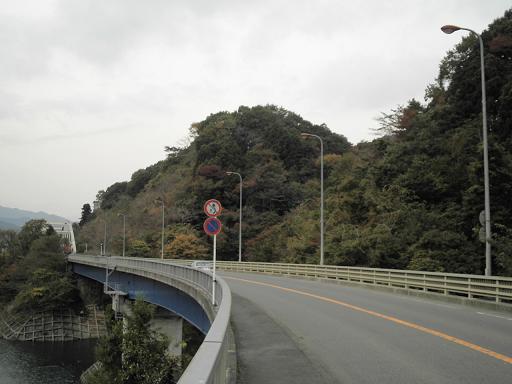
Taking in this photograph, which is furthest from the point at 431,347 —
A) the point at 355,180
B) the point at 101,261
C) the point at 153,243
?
the point at 153,243

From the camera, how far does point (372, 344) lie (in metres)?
9.05

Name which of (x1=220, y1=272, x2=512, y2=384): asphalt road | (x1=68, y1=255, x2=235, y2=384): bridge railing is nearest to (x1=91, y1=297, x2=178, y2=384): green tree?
(x1=68, y1=255, x2=235, y2=384): bridge railing

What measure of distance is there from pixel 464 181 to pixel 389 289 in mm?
14654

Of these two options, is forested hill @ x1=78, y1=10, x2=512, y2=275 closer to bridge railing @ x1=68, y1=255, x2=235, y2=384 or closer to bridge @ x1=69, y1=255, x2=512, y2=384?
bridge @ x1=69, y1=255, x2=512, y2=384

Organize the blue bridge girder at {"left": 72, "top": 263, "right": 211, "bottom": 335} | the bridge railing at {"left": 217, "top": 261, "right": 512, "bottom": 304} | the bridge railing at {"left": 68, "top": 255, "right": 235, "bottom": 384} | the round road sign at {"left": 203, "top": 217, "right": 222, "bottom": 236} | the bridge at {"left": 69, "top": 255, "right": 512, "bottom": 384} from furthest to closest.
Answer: the blue bridge girder at {"left": 72, "top": 263, "right": 211, "bottom": 335} → the bridge railing at {"left": 217, "top": 261, "right": 512, "bottom": 304} → the round road sign at {"left": 203, "top": 217, "right": 222, "bottom": 236} → the bridge at {"left": 69, "top": 255, "right": 512, "bottom": 384} → the bridge railing at {"left": 68, "top": 255, "right": 235, "bottom": 384}

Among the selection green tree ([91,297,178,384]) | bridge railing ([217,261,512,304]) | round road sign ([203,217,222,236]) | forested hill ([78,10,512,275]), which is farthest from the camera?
forested hill ([78,10,512,275])

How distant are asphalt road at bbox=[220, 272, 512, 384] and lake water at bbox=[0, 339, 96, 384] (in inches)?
1208

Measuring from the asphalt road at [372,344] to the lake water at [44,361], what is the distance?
30693 millimetres

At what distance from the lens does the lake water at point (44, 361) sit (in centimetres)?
3899

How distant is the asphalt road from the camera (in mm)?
6844

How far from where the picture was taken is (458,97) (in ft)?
121

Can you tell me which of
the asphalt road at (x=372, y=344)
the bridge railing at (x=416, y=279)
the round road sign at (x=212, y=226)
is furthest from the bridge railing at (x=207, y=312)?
the bridge railing at (x=416, y=279)

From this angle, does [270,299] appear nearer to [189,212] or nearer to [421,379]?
[421,379]

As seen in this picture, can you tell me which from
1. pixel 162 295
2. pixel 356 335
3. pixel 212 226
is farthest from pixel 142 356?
pixel 162 295
